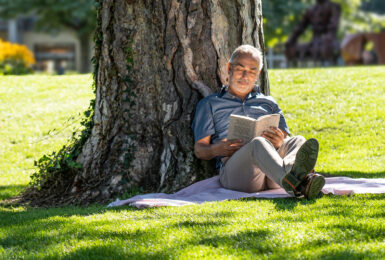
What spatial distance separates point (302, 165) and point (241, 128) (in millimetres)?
806

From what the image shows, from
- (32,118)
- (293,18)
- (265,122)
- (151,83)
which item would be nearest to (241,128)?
(265,122)

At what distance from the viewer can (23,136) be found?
370 inches

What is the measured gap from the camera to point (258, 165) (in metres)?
4.74

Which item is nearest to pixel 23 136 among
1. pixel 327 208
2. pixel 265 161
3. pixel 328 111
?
pixel 328 111

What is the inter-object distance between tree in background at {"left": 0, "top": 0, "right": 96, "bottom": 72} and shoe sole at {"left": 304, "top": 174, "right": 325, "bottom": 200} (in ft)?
71.9

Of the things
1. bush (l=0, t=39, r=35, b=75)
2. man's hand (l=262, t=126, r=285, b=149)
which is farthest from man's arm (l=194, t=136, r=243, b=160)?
bush (l=0, t=39, r=35, b=75)

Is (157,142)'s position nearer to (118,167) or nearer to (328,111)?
(118,167)

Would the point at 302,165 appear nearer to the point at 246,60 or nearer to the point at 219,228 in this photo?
the point at 219,228

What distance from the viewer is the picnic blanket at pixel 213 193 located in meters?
4.73

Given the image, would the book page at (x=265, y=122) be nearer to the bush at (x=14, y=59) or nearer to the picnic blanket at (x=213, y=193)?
the picnic blanket at (x=213, y=193)

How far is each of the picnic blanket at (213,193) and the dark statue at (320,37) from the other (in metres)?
13.6

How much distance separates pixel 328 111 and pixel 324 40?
986cm

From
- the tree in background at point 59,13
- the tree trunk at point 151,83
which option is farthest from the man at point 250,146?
the tree in background at point 59,13

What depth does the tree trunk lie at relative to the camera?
567 centimetres
